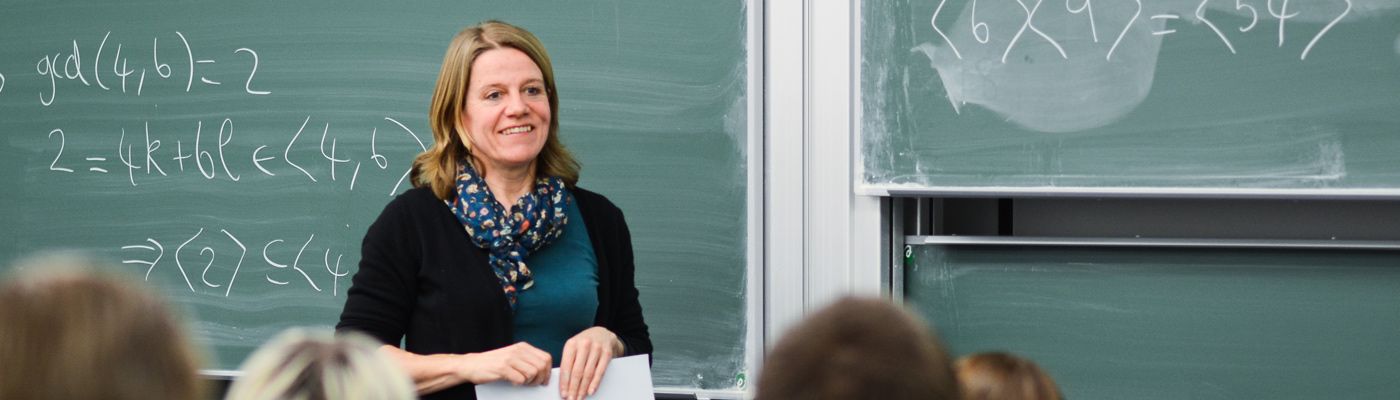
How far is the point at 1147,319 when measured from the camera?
2160mm

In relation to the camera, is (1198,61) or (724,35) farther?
(724,35)

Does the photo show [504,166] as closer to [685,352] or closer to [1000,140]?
[685,352]

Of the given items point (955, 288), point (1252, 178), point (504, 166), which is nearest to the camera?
point (504, 166)

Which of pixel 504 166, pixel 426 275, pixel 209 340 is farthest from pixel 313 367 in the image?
pixel 209 340

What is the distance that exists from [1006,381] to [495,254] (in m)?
0.95

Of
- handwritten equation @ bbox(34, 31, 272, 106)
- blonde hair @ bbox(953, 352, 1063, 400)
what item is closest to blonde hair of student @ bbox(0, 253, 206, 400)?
blonde hair @ bbox(953, 352, 1063, 400)

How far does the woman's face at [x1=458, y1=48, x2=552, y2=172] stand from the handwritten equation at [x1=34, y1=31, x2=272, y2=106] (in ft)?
2.96

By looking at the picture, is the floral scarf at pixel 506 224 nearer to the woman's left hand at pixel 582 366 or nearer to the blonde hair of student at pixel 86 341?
the woman's left hand at pixel 582 366

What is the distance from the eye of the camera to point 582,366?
1686 mm

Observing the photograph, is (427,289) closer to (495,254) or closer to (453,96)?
(495,254)

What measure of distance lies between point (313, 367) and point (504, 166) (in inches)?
45.0

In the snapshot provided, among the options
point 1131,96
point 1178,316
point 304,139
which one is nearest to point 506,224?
point 304,139

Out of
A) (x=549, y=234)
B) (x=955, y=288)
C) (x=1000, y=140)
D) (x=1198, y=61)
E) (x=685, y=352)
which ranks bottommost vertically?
(x=685, y=352)

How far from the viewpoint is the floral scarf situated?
1.78 metres
